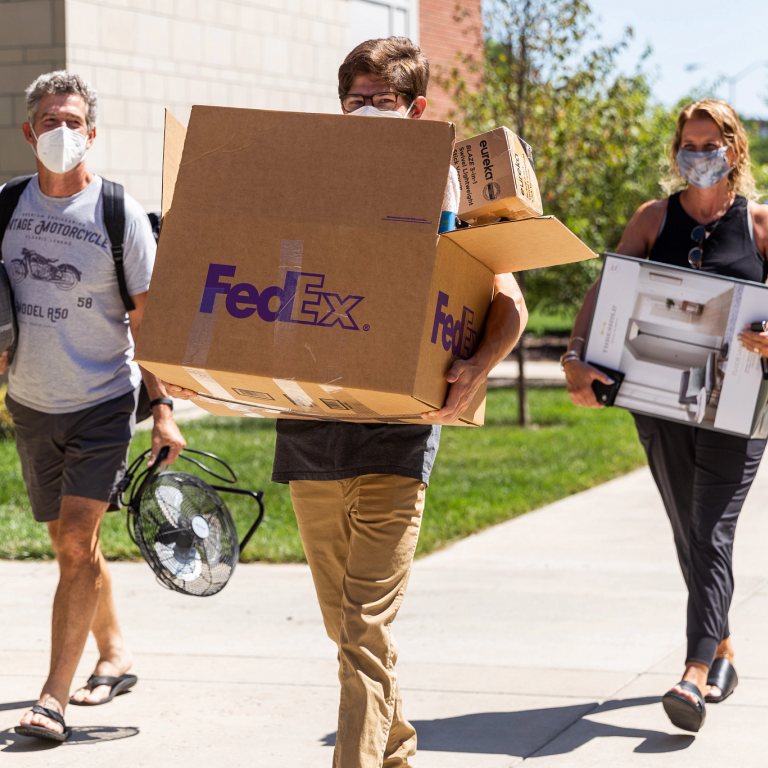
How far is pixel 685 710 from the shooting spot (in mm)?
3721

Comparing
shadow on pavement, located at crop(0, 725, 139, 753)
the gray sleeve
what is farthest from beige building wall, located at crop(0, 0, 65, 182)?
shadow on pavement, located at crop(0, 725, 139, 753)

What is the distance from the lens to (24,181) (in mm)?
4164

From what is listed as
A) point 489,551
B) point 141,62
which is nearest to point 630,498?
point 489,551

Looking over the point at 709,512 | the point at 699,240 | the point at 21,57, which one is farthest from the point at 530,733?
the point at 21,57

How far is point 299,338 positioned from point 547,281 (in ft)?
38.3

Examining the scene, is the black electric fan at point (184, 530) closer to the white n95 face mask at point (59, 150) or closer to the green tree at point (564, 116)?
the white n95 face mask at point (59, 150)

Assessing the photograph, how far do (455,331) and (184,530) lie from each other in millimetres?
1661

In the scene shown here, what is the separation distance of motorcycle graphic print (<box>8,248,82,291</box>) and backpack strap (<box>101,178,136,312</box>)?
0.14 meters

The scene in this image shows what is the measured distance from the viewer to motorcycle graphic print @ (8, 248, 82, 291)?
3.97 meters

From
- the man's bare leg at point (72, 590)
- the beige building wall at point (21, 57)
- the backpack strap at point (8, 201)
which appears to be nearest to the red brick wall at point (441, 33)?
the beige building wall at point (21, 57)

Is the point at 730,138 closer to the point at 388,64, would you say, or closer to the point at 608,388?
the point at 608,388

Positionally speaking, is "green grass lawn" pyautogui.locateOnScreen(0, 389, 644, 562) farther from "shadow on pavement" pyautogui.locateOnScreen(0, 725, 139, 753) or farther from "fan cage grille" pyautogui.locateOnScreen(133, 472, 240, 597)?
"shadow on pavement" pyautogui.locateOnScreen(0, 725, 139, 753)

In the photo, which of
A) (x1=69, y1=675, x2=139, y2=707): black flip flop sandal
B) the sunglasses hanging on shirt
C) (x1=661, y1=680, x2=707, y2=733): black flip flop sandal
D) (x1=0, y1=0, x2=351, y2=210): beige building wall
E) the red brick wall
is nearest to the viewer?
(x1=661, y1=680, x2=707, y2=733): black flip flop sandal

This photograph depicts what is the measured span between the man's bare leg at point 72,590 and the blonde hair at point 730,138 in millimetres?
2428
